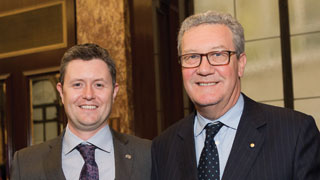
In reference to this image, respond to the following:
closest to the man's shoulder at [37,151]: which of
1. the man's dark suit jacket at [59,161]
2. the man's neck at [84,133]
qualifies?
the man's dark suit jacket at [59,161]

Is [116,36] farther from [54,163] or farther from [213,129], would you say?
[213,129]

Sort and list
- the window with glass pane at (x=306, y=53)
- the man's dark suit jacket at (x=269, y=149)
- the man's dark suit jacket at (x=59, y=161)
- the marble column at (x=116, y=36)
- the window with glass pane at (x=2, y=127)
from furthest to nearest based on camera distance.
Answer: the window with glass pane at (x=306, y=53) → the window with glass pane at (x=2, y=127) → the marble column at (x=116, y=36) → the man's dark suit jacket at (x=59, y=161) → the man's dark suit jacket at (x=269, y=149)

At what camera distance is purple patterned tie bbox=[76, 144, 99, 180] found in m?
2.32

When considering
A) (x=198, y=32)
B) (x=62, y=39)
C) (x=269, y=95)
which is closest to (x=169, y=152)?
(x=198, y=32)

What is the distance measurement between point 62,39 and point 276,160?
2.68 metres

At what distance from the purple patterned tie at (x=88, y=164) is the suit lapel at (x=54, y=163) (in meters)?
0.11

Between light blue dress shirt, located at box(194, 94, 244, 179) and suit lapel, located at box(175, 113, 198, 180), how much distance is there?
0.04 metres

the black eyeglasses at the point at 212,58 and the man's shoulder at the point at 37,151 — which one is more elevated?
the black eyeglasses at the point at 212,58

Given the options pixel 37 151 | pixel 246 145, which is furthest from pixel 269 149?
pixel 37 151

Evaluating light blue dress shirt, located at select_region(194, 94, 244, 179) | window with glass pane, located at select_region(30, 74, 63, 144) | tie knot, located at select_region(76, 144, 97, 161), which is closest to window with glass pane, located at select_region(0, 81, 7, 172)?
window with glass pane, located at select_region(30, 74, 63, 144)

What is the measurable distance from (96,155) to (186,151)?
44 centimetres

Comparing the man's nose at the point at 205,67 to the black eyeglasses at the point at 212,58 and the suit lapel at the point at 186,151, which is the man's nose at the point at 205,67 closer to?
the black eyeglasses at the point at 212,58

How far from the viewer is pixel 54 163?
241 cm

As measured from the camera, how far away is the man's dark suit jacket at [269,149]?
206 cm
